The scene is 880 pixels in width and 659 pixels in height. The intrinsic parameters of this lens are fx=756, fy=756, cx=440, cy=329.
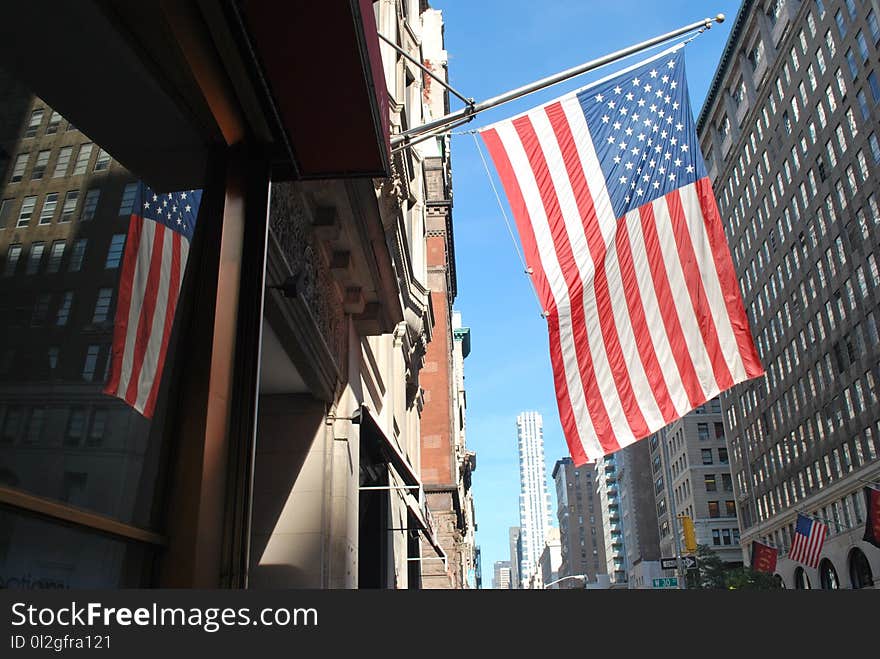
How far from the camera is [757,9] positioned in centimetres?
7869

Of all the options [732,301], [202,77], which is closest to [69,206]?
[202,77]

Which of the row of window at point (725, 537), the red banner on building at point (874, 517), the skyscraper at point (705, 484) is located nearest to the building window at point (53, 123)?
the red banner on building at point (874, 517)

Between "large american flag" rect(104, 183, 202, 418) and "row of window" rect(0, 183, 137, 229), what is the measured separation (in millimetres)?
71

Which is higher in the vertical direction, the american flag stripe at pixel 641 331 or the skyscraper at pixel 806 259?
the skyscraper at pixel 806 259

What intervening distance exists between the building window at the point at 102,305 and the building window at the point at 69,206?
39 cm

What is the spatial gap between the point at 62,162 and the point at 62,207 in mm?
237

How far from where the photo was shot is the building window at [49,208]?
337cm

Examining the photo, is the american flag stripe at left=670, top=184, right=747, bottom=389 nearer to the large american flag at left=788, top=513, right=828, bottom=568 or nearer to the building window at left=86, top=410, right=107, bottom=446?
the building window at left=86, top=410, right=107, bottom=446

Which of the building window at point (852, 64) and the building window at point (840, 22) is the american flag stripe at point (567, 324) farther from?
the building window at point (840, 22)

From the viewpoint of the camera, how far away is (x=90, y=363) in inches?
142

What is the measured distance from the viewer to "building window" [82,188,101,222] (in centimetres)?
375

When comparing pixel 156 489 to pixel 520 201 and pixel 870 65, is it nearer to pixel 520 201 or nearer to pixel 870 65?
pixel 520 201

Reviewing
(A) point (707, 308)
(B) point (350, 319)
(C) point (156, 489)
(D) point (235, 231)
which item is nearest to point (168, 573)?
(C) point (156, 489)

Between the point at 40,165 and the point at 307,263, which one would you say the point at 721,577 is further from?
the point at 40,165
